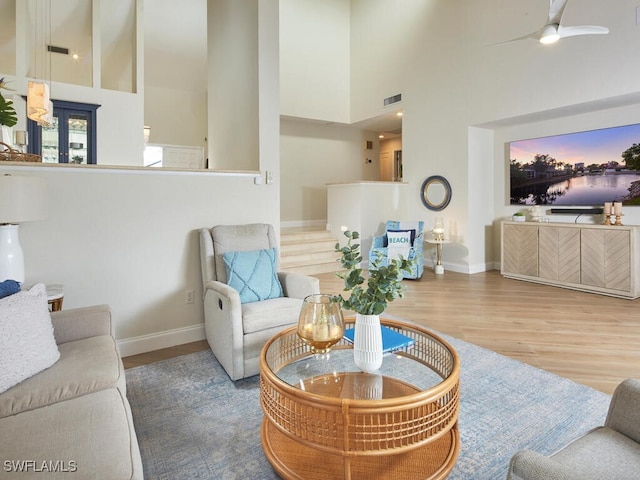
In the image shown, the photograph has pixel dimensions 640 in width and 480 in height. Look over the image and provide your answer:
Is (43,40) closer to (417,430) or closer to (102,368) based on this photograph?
(102,368)

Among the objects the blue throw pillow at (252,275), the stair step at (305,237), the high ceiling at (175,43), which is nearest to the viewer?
the blue throw pillow at (252,275)

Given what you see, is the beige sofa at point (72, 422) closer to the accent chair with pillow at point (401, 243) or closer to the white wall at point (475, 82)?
the accent chair with pillow at point (401, 243)

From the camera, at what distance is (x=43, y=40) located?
6.29 metres

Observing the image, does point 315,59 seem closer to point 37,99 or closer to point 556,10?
point 556,10

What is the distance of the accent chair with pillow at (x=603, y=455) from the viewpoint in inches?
37.4

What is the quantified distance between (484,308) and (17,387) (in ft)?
12.8

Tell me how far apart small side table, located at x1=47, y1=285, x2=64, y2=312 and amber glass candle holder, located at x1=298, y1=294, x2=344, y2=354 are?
1.61 m

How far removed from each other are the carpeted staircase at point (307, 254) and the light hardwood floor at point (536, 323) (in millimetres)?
797

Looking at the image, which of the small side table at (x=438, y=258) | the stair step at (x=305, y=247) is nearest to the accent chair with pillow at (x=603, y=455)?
the small side table at (x=438, y=258)

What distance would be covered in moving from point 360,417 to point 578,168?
519 cm

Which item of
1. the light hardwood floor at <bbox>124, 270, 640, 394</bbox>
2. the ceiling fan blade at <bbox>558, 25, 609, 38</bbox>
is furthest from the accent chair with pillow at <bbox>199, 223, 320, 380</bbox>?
the ceiling fan blade at <bbox>558, 25, 609, 38</bbox>

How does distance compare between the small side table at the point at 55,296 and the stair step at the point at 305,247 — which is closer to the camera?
the small side table at the point at 55,296

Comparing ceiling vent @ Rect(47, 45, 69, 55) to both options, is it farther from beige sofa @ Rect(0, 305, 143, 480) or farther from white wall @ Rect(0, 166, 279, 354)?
beige sofa @ Rect(0, 305, 143, 480)

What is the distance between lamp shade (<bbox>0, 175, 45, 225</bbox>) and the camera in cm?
201
